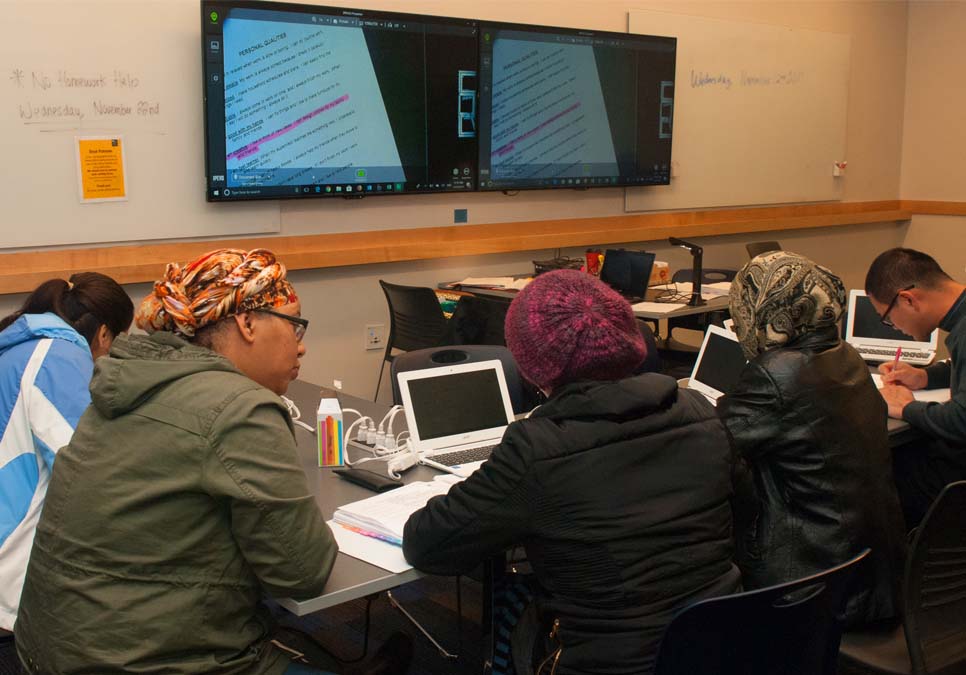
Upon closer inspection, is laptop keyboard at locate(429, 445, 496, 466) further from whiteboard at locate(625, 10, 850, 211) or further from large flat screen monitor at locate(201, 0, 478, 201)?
whiteboard at locate(625, 10, 850, 211)

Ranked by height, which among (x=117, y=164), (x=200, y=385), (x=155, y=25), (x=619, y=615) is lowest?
(x=619, y=615)

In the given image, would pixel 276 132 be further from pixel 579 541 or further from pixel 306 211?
pixel 579 541

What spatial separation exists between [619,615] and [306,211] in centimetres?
356

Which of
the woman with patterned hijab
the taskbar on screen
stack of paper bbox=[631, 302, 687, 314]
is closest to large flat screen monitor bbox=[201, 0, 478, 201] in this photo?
the taskbar on screen

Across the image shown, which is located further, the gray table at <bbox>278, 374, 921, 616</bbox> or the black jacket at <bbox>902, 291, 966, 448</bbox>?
the black jacket at <bbox>902, 291, 966, 448</bbox>

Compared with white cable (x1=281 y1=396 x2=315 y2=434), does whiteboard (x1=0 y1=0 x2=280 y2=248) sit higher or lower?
higher

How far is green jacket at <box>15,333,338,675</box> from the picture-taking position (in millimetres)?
1663

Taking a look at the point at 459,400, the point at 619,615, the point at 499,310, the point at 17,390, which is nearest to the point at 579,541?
the point at 619,615

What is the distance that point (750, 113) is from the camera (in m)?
6.97

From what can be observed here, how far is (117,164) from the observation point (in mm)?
4285

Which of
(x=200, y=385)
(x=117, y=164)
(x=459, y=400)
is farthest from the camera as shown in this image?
(x=117, y=164)

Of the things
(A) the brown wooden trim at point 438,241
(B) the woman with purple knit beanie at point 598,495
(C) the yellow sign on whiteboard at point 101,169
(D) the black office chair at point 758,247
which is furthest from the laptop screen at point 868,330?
(C) the yellow sign on whiteboard at point 101,169

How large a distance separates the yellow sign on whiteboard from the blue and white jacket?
191 centimetres

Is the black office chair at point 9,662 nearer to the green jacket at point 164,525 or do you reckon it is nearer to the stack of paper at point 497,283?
the green jacket at point 164,525
